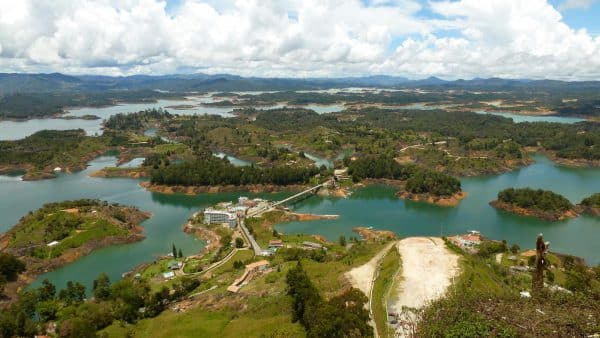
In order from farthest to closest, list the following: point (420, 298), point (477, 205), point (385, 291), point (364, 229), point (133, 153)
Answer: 1. point (133, 153)
2. point (477, 205)
3. point (364, 229)
4. point (385, 291)
5. point (420, 298)

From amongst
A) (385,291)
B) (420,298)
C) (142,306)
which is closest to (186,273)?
(142,306)

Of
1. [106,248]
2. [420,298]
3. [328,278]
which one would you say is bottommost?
[106,248]

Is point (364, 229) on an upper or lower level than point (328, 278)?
lower

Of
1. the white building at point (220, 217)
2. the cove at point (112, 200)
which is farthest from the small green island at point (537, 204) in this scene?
the white building at point (220, 217)

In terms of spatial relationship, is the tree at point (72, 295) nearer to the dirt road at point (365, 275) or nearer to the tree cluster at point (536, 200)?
the dirt road at point (365, 275)

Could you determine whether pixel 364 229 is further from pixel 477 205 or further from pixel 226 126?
pixel 226 126

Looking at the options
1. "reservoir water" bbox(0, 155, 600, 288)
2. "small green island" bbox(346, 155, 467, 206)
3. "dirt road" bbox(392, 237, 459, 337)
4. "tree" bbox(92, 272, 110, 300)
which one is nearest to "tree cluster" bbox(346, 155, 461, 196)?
"small green island" bbox(346, 155, 467, 206)
